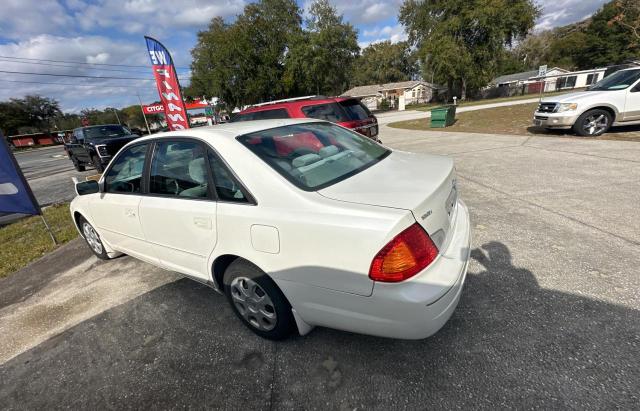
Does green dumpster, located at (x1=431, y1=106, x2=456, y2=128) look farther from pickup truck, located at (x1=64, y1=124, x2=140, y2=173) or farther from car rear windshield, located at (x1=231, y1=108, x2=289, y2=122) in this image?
pickup truck, located at (x1=64, y1=124, x2=140, y2=173)

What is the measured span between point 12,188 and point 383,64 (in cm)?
7873

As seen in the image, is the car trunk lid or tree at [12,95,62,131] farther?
tree at [12,95,62,131]

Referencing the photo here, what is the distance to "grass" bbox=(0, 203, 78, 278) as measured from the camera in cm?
455

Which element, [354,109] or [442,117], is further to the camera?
[442,117]

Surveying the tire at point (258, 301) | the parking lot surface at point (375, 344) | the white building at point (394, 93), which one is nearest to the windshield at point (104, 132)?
the parking lot surface at point (375, 344)

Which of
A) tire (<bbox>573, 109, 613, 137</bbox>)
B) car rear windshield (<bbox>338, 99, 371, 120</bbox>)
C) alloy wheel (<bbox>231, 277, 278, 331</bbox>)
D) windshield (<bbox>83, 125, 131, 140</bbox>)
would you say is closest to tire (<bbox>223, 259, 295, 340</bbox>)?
alloy wheel (<bbox>231, 277, 278, 331</bbox>)

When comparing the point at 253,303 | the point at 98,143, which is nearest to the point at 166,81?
the point at 98,143

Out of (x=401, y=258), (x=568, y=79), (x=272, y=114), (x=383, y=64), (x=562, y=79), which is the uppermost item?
(x=383, y=64)

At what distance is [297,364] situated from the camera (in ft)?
6.76

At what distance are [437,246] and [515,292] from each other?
124 cm

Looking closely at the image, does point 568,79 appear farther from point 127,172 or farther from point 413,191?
point 127,172

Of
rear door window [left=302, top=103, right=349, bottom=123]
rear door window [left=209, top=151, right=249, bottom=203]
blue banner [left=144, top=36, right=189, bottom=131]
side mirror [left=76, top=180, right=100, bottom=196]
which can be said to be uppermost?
blue banner [left=144, top=36, right=189, bottom=131]

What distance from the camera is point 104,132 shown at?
12.5 m

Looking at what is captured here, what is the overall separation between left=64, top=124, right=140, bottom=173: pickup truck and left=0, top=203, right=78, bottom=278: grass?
198 inches
